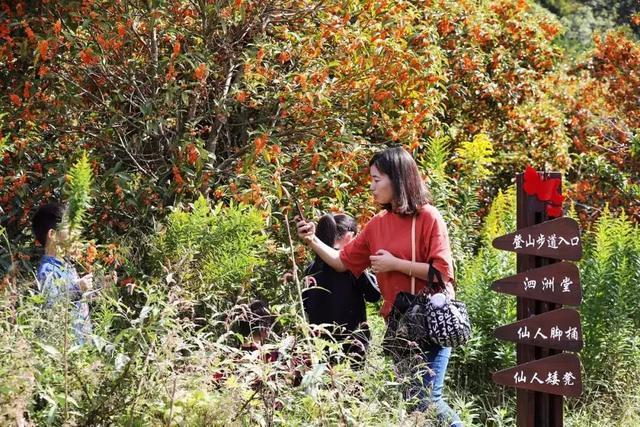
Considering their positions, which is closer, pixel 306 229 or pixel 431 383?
pixel 431 383

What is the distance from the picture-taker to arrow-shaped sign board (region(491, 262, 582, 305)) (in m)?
4.93

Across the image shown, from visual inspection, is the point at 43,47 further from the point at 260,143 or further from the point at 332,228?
the point at 332,228

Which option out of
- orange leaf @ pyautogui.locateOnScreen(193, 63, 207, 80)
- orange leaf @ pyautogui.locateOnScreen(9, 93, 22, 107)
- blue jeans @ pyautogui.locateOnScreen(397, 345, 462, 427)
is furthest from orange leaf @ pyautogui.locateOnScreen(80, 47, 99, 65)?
blue jeans @ pyautogui.locateOnScreen(397, 345, 462, 427)

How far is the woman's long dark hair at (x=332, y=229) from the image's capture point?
233 inches

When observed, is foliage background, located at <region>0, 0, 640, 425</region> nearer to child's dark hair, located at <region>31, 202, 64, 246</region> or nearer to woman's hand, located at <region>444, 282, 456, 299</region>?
child's dark hair, located at <region>31, 202, 64, 246</region>

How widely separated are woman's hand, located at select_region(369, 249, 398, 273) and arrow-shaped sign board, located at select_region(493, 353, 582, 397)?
702 mm

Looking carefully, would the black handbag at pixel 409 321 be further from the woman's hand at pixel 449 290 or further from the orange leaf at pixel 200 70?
the orange leaf at pixel 200 70

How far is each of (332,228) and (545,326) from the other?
4.68 ft

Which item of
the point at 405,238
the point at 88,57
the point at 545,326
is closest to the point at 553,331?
the point at 545,326

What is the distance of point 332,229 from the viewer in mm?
5922

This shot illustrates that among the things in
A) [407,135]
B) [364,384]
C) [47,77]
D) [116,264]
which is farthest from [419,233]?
[47,77]

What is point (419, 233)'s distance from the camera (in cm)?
524

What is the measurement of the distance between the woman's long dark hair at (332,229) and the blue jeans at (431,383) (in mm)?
1002

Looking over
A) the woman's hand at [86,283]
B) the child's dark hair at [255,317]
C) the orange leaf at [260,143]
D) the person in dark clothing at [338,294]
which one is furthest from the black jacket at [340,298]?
the woman's hand at [86,283]
